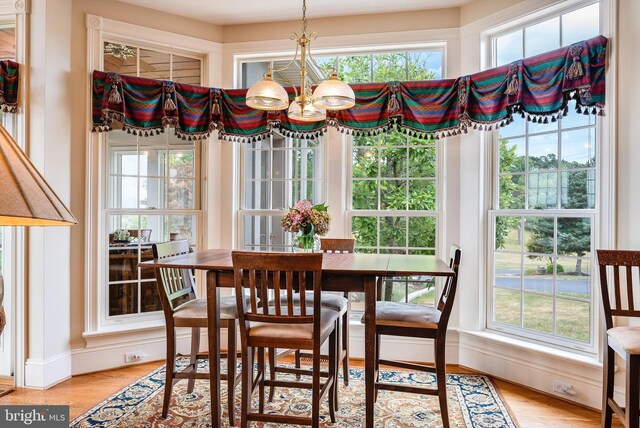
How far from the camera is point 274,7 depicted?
339 cm

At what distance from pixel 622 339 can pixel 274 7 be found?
10.7ft

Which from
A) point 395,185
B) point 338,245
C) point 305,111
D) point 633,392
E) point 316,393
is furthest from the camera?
point 395,185

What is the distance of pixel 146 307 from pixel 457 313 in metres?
2.58

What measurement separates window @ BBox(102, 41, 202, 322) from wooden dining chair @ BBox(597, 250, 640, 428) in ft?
9.87

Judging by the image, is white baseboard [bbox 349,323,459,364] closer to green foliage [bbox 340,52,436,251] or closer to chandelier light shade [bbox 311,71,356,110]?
green foliage [bbox 340,52,436,251]

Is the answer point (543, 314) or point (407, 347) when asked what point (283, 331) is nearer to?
point (407, 347)

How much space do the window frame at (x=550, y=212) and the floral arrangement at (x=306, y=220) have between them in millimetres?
1425

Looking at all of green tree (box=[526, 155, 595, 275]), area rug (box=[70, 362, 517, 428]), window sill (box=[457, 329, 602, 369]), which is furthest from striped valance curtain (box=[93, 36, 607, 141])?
area rug (box=[70, 362, 517, 428])

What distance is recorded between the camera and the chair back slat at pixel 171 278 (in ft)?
8.00

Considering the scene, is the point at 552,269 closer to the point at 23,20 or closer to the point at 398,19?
the point at 398,19

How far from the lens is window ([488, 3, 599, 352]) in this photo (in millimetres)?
2740


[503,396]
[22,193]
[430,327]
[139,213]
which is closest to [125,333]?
[139,213]

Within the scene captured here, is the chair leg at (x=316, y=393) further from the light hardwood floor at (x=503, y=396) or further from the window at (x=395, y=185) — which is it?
the window at (x=395, y=185)

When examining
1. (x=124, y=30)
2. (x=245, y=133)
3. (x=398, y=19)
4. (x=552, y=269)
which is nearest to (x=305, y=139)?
(x=245, y=133)
